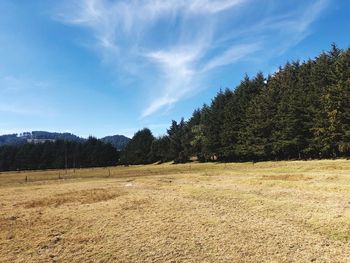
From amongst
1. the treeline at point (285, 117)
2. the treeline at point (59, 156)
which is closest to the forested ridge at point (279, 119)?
the treeline at point (285, 117)

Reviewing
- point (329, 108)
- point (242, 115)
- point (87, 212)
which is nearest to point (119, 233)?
point (87, 212)

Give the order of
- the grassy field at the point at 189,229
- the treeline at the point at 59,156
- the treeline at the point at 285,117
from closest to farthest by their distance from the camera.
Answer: the grassy field at the point at 189,229, the treeline at the point at 285,117, the treeline at the point at 59,156

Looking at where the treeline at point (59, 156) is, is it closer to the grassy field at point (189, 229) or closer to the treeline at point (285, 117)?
the treeline at point (285, 117)

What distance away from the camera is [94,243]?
1741cm

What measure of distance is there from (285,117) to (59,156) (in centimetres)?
13377

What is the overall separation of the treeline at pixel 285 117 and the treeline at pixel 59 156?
65580 millimetres

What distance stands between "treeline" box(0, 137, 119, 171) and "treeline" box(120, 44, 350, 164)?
65580mm

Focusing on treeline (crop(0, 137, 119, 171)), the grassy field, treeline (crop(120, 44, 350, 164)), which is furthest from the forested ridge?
the grassy field

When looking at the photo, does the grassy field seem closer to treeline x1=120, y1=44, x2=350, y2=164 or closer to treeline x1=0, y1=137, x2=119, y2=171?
treeline x1=120, y1=44, x2=350, y2=164

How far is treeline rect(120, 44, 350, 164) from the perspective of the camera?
73.7 m

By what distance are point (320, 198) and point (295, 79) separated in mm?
80799

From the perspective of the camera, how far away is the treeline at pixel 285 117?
73688 millimetres

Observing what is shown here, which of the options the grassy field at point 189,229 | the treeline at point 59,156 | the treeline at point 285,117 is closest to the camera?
the grassy field at point 189,229

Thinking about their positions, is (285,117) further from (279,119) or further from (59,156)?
(59,156)
